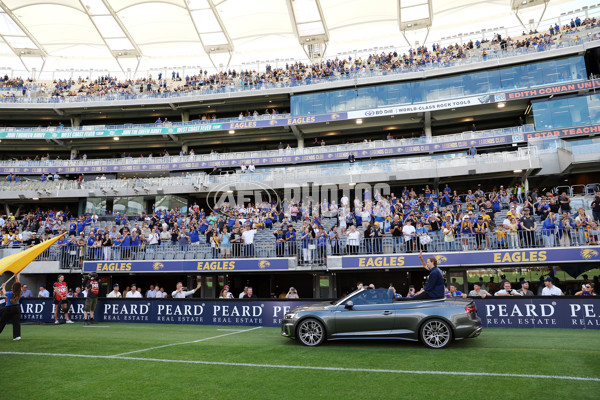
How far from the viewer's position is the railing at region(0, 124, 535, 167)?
101ft

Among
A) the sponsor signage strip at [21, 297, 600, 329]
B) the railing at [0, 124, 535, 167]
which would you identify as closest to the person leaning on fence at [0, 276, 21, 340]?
the sponsor signage strip at [21, 297, 600, 329]

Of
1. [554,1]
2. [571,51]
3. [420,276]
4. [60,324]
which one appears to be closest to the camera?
[60,324]

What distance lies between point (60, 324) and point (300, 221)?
12759 mm

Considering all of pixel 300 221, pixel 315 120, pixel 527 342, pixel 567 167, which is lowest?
pixel 527 342

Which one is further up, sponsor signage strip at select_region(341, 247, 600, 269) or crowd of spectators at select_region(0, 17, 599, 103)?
crowd of spectators at select_region(0, 17, 599, 103)

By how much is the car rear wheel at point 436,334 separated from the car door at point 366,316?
0.69m

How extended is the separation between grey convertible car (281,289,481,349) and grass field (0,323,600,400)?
11.4 inches

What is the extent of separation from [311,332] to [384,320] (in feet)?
5.47

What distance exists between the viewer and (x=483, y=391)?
5672 mm

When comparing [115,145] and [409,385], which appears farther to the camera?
[115,145]

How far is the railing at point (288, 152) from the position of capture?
30891 mm

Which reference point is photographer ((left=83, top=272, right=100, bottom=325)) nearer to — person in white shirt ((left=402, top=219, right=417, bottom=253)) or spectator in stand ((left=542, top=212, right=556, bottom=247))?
person in white shirt ((left=402, top=219, right=417, bottom=253))

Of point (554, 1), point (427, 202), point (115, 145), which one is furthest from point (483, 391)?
point (554, 1)

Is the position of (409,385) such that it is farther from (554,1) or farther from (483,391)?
(554,1)
